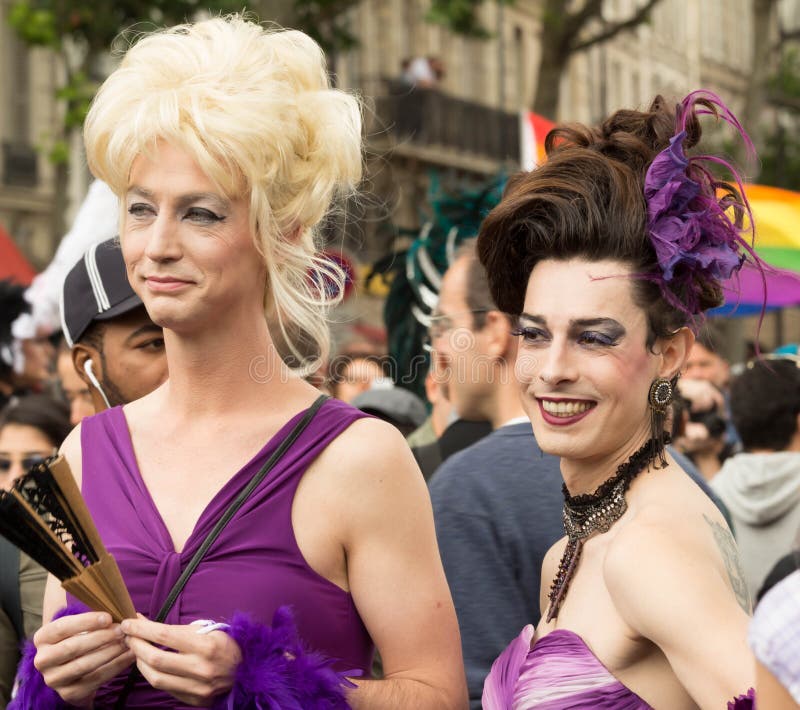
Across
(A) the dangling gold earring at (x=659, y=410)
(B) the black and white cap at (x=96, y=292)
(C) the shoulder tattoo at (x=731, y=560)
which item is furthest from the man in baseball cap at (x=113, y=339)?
(C) the shoulder tattoo at (x=731, y=560)

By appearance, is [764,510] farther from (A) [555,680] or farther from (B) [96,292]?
(A) [555,680]

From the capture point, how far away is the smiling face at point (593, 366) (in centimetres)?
269

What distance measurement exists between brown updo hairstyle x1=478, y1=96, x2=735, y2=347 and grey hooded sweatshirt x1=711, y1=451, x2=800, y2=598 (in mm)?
3058

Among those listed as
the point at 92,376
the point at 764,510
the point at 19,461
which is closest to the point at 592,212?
the point at 92,376

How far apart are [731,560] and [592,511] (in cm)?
31

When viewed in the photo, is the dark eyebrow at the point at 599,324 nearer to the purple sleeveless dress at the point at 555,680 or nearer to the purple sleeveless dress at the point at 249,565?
the purple sleeveless dress at the point at 249,565

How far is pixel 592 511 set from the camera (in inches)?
106

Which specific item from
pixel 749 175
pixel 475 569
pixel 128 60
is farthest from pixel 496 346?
pixel 128 60

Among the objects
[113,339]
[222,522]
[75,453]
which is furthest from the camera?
[113,339]

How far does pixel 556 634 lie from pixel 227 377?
0.84 meters

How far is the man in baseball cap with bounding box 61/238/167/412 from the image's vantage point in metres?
3.63

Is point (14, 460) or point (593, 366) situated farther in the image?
point (14, 460)

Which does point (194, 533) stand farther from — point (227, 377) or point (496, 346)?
point (496, 346)

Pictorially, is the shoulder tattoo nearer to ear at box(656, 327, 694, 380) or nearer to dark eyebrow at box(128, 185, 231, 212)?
ear at box(656, 327, 694, 380)
